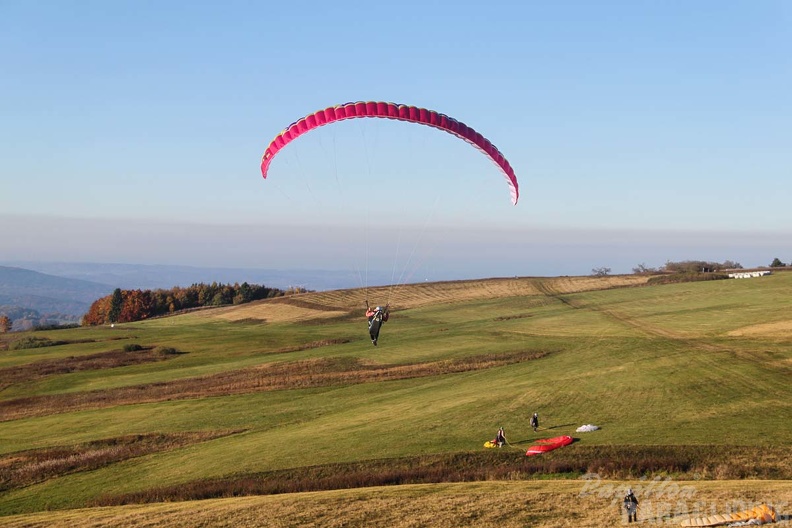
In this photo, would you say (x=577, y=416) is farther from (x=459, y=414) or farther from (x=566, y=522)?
(x=566, y=522)

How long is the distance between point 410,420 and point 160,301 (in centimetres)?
12081

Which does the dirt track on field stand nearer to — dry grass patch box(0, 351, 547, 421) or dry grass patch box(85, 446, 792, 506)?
dry grass patch box(0, 351, 547, 421)

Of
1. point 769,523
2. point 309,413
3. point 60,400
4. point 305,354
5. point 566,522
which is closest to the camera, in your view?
→ point 769,523

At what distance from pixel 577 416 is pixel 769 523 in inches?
727

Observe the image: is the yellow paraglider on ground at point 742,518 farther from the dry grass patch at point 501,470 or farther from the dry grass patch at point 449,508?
the dry grass patch at point 501,470

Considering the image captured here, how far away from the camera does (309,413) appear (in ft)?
144

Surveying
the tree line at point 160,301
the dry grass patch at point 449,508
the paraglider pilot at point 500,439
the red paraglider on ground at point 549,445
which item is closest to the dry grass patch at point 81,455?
the dry grass patch at point 449,508

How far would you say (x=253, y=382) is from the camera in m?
55.2

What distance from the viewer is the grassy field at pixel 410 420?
1045 inches

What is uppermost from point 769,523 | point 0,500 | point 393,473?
point 769,523

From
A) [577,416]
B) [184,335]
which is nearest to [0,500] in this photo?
[577,416]

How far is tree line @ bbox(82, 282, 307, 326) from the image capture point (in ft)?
472

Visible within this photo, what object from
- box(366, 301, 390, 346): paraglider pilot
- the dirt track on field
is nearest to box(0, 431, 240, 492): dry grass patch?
box(366, 301, 390, 346): paraglider pilot

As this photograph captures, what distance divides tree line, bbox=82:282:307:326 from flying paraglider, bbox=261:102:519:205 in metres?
113
